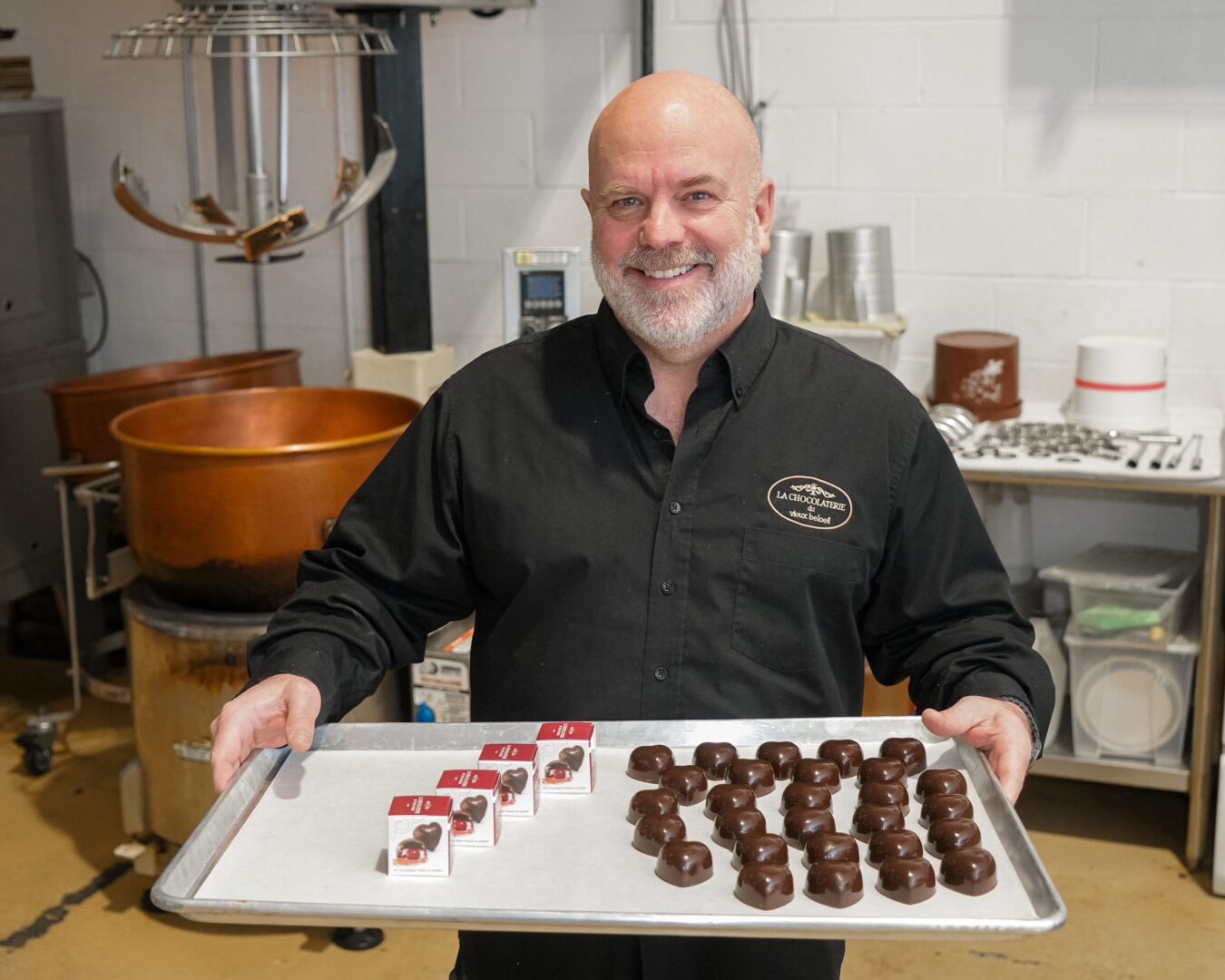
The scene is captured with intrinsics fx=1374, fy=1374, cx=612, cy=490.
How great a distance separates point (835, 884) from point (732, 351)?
600 mm

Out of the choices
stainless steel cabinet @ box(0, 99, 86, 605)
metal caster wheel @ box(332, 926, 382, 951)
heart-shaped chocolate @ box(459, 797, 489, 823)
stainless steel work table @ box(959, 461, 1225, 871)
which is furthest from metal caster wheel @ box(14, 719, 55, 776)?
heart-shaped chocolate @ box(459, 797, 489, 823)

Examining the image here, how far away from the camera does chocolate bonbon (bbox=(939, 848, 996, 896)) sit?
1205mm

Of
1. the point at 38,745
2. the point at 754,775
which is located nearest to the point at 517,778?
the point at 754,775

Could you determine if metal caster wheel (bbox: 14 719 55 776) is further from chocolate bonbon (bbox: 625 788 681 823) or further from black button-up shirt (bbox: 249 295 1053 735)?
chocolate bonbon (bbox: 625 788 681 823)

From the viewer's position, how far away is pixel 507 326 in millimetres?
2781

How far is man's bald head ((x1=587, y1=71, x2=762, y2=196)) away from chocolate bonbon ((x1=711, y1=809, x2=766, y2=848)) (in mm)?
684

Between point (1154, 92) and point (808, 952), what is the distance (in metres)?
2.13

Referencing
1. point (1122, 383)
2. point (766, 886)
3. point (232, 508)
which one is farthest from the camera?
point (1122, 383)

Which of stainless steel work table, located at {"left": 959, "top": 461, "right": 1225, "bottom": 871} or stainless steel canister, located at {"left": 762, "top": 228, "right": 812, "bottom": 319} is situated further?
stainless steel canister, located at {"left": 762, "top": 228, "right": 812, "bottom": 319}

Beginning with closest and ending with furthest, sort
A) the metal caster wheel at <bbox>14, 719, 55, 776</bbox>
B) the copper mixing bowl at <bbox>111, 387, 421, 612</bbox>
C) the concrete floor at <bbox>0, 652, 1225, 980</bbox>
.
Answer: the copper mixing bowl at <bbox>111, 387, 421, 612</bbox>
the concrete floor at <bbox>0, 652, 1225, 980</bbox>
the metal caster wheel at <bbox>14, 719, 55, 776</bbox>

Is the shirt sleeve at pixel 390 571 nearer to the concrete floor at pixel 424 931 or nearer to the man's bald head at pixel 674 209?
the man's bald head at pixel 674 209

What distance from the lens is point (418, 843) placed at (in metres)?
1.24

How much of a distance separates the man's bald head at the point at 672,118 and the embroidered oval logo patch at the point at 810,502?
1.11 feet

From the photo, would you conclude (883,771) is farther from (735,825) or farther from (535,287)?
(535,287)
